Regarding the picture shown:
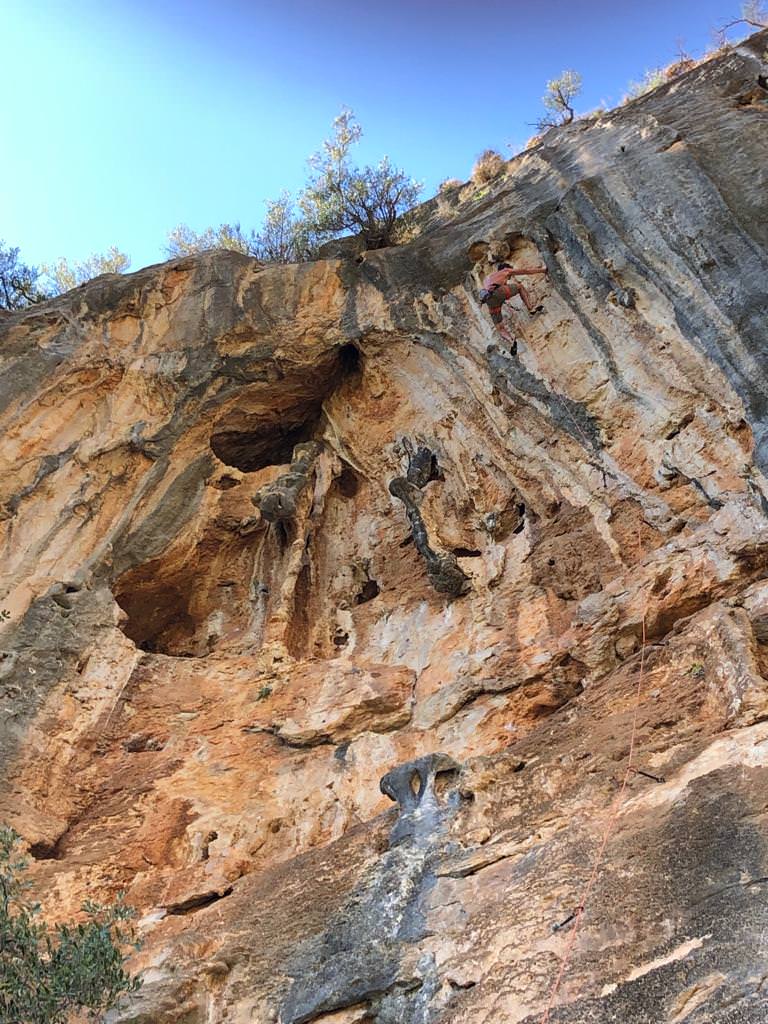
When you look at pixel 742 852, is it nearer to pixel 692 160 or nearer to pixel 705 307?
pixel 705 307

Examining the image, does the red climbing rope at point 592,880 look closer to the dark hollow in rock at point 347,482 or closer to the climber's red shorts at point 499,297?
the climber's red shorts at point 499,297

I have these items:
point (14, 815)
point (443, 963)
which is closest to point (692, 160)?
point (443, 963)

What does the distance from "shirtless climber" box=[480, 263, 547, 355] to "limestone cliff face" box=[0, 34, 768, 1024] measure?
0.75ft

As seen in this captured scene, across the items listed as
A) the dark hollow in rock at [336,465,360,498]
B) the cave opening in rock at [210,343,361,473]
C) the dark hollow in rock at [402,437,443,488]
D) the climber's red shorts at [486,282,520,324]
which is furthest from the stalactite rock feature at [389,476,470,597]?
the cave opening in rock at [210,343,361,473]

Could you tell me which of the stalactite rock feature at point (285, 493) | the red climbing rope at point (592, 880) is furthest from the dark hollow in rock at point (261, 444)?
the red climbing rope at point (592, 880)

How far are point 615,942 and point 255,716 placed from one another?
18.8 ft

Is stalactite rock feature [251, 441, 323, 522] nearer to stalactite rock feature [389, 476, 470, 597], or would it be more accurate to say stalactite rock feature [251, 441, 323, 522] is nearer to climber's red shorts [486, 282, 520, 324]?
stalactite rock feature [389, 476, 470, 597]

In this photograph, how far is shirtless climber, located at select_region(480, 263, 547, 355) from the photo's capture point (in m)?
11.4

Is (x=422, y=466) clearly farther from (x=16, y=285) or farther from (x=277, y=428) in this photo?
(x=16, y=285)

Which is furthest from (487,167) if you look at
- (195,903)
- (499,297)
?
(195,903)

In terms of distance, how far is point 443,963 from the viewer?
5141 mm

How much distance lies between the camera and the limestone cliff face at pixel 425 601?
5293 mm

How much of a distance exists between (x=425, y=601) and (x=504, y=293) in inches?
164

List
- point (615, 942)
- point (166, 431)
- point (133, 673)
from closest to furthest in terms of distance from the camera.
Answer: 1. point (615, 942)
2. point (133, 673)
3. point (166, 431)
